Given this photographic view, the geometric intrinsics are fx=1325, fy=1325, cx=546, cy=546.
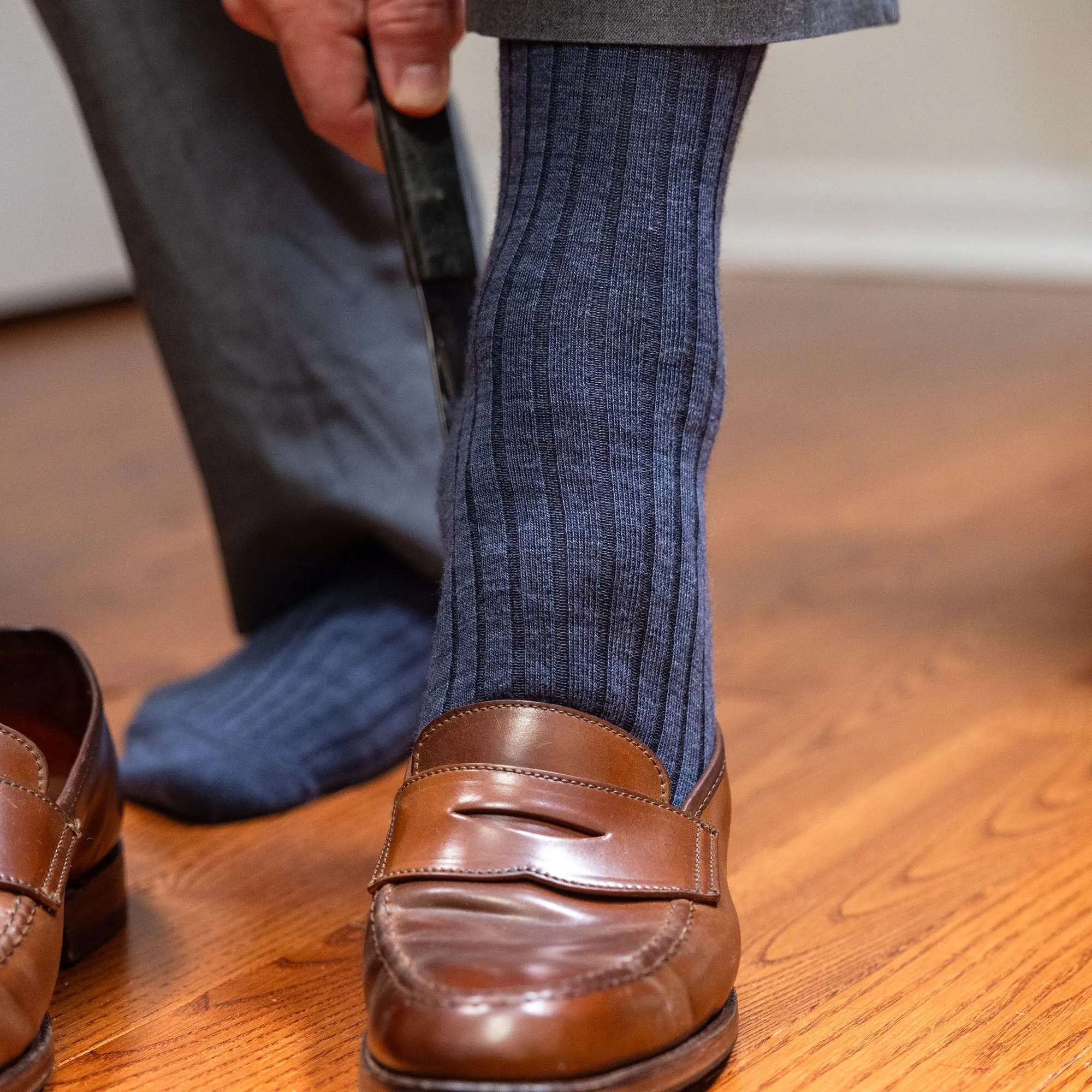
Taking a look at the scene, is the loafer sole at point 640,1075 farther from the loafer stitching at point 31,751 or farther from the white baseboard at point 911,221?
the white baseboard at point 911,221

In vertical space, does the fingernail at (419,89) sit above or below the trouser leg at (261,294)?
above

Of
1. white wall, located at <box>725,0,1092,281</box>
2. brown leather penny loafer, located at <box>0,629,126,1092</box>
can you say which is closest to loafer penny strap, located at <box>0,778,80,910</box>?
brown leather penny loafer, located at <box>0,629,126,1092</box>

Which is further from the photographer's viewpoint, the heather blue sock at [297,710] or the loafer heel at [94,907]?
the heather blue sock at [297,710]

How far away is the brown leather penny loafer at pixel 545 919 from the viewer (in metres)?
0.39

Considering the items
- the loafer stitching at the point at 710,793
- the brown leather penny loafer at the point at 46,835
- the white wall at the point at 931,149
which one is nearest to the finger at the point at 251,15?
the brown leather penny loafer at the point at 46,835

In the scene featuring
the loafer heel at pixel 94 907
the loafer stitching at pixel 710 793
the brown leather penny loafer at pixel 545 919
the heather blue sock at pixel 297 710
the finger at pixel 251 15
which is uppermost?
the finger at pixel 251 15

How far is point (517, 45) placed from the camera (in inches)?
21.9

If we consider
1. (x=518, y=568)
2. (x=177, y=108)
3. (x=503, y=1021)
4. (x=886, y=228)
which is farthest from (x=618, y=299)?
(x=886, y=228)

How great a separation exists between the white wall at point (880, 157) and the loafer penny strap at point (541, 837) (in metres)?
1.97

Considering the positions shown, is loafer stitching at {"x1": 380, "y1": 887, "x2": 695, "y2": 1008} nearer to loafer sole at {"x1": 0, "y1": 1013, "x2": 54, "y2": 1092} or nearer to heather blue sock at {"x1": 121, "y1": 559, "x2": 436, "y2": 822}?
loafer sole at {"x1": 0, "y1": 1013, "x2": 54, "y2": 1092}

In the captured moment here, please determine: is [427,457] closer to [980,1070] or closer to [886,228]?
[980,1070]

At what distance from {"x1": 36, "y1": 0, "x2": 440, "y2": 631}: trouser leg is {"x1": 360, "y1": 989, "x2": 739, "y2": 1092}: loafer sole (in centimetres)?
45

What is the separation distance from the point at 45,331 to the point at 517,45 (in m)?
2.16

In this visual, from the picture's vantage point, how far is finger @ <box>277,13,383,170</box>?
25.2 inches
